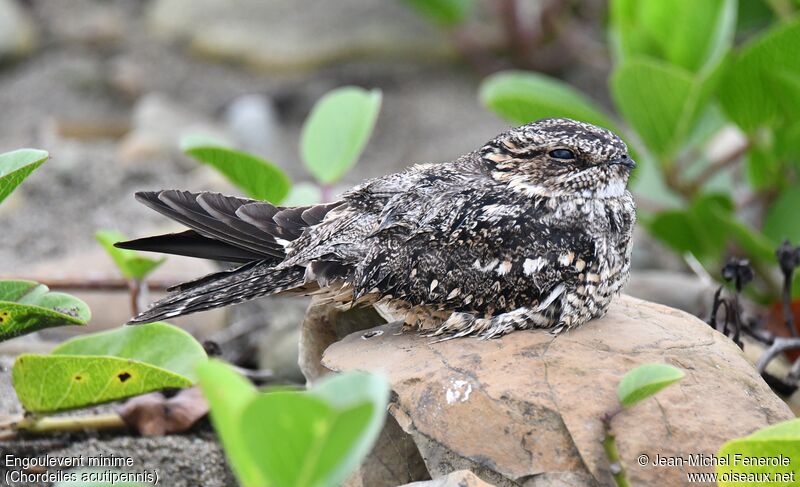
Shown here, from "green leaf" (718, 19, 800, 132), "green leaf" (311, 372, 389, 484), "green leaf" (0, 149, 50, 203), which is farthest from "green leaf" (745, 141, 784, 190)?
"green leaf" (311, 372, 389, 484)

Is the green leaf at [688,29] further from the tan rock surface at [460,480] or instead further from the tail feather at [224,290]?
the tan rock surface at [460,480]

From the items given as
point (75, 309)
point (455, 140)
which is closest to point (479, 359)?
point (75, 309)

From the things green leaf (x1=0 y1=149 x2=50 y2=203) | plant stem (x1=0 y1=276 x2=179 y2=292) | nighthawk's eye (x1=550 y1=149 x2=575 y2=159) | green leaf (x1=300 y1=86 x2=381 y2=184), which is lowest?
plant stem (x1=0 y1=276 x2=179 y2=292)

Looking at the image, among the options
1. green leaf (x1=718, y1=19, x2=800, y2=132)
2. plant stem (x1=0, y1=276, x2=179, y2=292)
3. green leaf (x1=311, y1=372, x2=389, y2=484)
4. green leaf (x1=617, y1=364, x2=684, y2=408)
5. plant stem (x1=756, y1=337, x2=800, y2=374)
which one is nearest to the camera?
green leaf (x1=311, y1=372, x2=389, y2=484)

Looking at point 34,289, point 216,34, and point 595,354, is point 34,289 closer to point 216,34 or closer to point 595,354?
point 595,354

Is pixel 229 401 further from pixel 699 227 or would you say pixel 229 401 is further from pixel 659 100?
pixel 699 227

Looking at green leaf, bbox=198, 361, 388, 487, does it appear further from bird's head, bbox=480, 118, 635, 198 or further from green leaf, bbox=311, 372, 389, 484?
bird's head, bbox=480, 118, 635, 198
